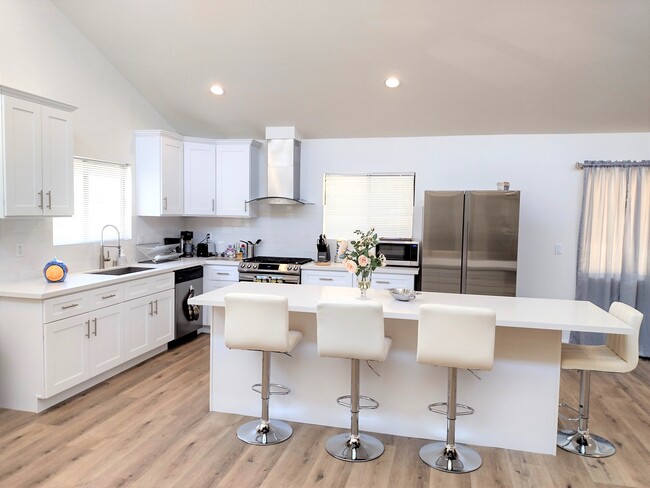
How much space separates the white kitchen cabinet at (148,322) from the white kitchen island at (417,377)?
1235 millimetres

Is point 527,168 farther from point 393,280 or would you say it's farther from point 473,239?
point 393,280

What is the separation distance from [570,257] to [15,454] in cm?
539

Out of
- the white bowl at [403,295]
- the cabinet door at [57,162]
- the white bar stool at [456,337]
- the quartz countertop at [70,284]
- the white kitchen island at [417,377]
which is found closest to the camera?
the white bar stool at [456,337]

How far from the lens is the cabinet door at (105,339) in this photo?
3881 millimetres

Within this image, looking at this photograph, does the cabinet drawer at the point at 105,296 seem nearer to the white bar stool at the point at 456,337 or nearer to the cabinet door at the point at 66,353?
the cabinet door at the point at 66,353

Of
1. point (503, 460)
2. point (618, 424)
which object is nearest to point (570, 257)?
point (618, 424)

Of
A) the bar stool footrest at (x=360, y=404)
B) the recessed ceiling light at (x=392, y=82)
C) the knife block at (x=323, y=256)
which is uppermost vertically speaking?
the recessed ceiling light at (x=392, y=82)

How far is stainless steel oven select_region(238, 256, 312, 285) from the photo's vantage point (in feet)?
17.7

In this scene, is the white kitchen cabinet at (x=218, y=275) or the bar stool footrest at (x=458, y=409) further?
the white kitchen cabinet at (x=218, y=275)

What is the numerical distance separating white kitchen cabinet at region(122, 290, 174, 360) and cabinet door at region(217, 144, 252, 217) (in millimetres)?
1364

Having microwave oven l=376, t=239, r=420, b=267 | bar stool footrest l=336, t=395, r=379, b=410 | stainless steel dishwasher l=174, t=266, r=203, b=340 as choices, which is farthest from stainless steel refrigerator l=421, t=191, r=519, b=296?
stainless steel dishwasher l=174, t=266, r=203, b=340

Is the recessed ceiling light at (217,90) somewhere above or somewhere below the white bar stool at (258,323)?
above

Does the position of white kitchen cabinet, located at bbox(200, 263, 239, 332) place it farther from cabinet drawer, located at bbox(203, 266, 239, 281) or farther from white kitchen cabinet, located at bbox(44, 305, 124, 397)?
white kitchen cabinet, located at bbox(44, 305, 124, 397)

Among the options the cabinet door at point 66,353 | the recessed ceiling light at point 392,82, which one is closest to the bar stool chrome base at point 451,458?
the cabinet door at point 66,353
